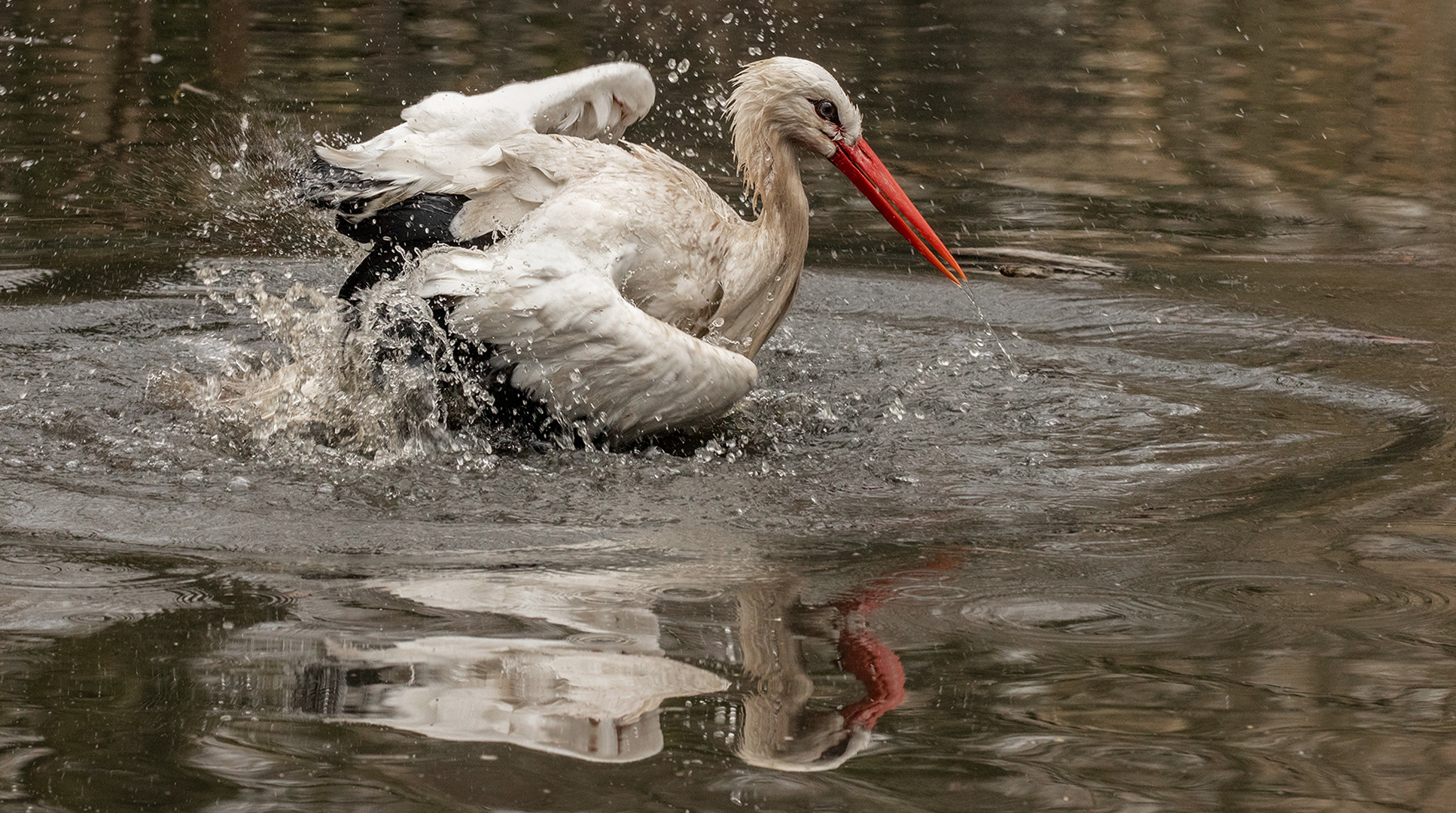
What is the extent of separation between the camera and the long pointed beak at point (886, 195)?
5.22m

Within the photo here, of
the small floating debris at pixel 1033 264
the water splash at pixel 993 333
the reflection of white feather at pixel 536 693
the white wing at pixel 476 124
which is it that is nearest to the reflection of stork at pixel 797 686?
the reflection of white feather at pixel 536 693

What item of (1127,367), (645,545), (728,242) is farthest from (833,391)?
(645,545)

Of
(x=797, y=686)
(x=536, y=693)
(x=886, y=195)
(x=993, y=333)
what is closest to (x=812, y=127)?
(x=886, y=195)

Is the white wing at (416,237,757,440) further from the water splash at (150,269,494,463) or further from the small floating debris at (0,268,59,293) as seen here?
the small floating debris at (0,268,59,293)

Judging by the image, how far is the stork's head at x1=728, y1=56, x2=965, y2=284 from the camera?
16.6 ft

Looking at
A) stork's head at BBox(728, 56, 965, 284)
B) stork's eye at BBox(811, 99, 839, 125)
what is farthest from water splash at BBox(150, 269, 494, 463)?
stork's eye at BBox(811, 99, 839, 125)

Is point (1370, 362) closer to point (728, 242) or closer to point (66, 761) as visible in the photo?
point (728, 242)

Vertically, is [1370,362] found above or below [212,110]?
below

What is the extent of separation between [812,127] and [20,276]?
3521 millimetres

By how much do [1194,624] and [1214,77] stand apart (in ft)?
31.8

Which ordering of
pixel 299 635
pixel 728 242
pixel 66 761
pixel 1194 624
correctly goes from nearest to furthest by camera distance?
pixel 66 761
pixel 299 635
pixel 1194 624
pixel 728 242

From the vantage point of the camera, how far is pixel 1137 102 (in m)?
11.3

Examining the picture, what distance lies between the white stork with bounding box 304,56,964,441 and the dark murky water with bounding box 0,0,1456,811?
0.95ft

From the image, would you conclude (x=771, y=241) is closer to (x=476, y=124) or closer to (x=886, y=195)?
(x=886, y=195)
